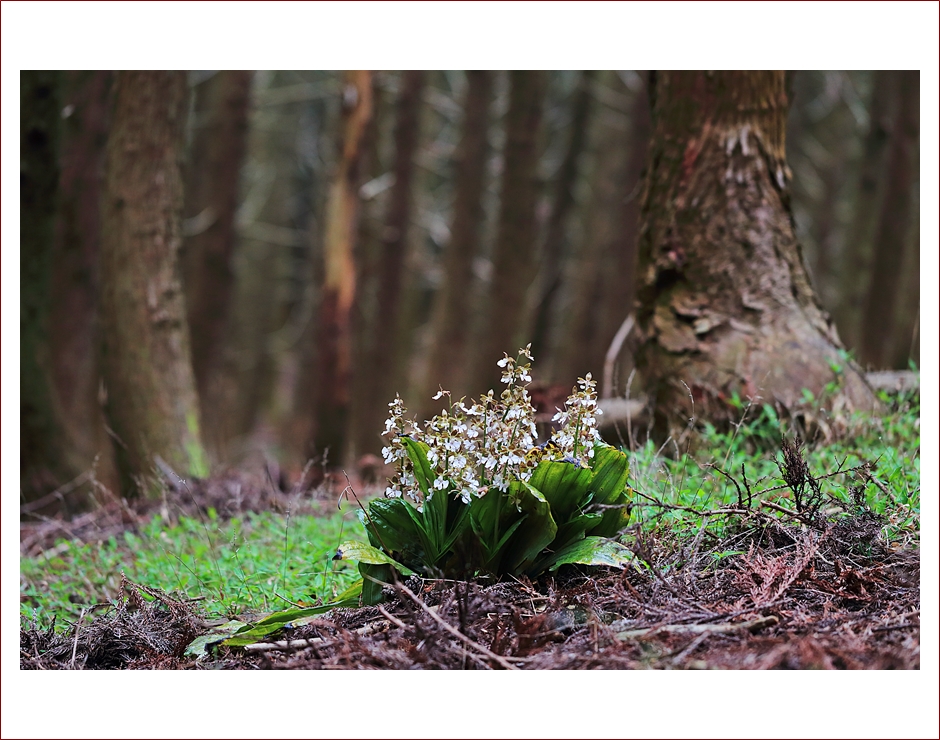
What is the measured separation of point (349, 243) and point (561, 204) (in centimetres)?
508

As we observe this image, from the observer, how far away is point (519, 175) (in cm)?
1096

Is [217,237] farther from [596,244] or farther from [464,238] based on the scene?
[596,244]

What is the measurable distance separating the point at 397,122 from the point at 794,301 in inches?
324

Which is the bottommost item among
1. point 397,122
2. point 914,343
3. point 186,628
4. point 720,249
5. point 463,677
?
point 186,628

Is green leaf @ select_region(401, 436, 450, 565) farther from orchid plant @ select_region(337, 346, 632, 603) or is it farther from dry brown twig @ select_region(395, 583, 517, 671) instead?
dry brown twig @ select_region(395, 583, 517, 671)

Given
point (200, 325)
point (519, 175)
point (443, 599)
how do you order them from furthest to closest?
point (519, 175) < point (200, 325) < point (443, 599)

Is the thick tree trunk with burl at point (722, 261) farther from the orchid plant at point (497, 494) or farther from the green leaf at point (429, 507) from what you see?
the green leaf at point (429, 507)

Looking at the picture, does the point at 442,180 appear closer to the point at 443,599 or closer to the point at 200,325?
the point at 200,325

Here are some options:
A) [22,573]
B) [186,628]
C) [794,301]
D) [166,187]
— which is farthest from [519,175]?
[186,628]

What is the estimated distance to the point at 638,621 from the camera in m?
2.71

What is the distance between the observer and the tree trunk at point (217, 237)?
10.0m

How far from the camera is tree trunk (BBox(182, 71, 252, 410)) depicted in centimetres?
1004

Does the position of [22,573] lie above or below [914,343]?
below

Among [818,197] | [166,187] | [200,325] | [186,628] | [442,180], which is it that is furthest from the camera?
[442,180]
